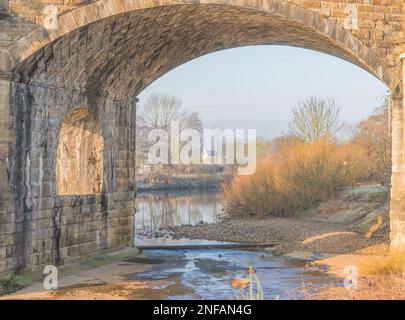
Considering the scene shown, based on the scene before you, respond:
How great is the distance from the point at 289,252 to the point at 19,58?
24.0 ft

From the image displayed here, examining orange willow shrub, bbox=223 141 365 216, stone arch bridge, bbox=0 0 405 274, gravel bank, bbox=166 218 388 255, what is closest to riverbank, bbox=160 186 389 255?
gravel bank, bbox=166 218 388 255

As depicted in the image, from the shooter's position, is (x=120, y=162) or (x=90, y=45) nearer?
(x=90, y=45)

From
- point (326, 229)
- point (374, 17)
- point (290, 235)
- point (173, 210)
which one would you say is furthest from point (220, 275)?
point (173, 210)

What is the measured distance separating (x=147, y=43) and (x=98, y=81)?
1.27m

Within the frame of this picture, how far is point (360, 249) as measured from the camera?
13.4 m

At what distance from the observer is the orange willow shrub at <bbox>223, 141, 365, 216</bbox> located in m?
23.2

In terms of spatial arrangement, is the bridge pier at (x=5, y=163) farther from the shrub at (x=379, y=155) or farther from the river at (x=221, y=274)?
the shrub at (x=379, y=155)

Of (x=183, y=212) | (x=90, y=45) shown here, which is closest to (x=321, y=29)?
(x=90, y=45)

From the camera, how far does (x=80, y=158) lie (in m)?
12.8

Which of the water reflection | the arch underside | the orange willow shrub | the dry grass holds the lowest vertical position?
the water reflection

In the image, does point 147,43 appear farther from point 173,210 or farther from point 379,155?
point 173,210

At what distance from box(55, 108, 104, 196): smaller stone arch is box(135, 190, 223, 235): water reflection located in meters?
7.20

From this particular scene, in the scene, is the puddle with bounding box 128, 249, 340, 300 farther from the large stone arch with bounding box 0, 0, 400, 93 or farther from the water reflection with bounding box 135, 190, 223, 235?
the water reflection with bounding box 135, 190, 223, 235
